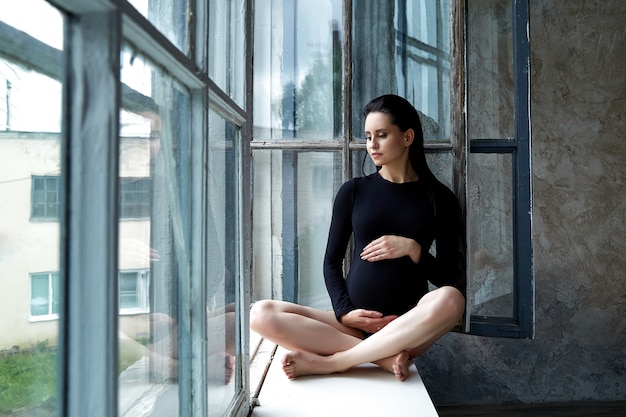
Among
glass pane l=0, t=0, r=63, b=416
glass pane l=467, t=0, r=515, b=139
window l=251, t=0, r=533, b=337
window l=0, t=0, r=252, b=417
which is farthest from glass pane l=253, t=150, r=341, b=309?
glass pane l=0, t=0, r=63, b=416

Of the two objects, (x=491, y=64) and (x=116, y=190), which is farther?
(x=491, y=64)

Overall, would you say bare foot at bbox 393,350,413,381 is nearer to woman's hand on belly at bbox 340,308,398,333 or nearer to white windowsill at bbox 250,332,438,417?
white windowsill at bbox 250,332,438,417

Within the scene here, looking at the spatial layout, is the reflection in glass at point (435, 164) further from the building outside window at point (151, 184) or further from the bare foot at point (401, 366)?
the bare foot at point (401, 366)

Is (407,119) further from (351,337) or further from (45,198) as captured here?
(45,198)

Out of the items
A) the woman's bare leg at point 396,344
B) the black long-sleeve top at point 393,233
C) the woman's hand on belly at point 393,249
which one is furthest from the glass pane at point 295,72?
the woman's bare leg at point 396,344

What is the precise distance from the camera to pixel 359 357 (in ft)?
6.70

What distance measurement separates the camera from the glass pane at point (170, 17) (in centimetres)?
90

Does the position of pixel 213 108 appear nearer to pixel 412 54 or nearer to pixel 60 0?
pixel 60 0

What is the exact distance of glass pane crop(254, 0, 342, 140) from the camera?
2.65 m

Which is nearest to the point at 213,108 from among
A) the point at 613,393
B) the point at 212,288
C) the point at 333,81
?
the point at 212,288

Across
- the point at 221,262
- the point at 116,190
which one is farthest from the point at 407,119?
the point at 116,190

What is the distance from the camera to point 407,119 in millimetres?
2375

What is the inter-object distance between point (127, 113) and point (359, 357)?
1.45 m

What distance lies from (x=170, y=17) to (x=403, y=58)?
1787 millimetres
